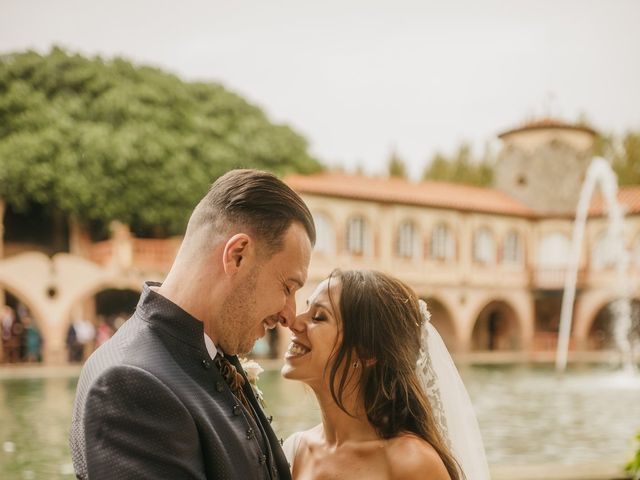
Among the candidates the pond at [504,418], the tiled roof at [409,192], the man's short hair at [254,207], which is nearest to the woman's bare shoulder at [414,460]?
the man's short hair at [254,207]

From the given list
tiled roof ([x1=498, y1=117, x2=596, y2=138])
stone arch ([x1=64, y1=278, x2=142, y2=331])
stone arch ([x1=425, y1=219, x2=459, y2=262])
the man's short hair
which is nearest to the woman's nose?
the man's short hair

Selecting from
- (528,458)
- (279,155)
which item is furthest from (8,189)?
(528,458)

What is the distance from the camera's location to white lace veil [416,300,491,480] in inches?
122

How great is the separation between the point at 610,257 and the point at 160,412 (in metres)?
35.2

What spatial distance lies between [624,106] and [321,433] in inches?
1641

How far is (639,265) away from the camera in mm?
32500

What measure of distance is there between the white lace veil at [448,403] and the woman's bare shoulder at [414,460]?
0.41m

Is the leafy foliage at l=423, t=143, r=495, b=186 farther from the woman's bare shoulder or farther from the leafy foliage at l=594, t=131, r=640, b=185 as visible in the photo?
the woman's bare shoulder

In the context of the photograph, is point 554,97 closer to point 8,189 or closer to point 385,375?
point 8,189

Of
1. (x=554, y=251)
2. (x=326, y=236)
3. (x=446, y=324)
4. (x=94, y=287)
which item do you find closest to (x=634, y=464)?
(x=94, y=287)

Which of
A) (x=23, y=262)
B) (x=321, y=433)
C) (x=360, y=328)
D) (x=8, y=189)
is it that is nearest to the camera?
(x=360, y=328)

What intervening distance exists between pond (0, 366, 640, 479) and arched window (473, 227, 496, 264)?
13.1 m

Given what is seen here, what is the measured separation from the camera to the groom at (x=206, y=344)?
159cm

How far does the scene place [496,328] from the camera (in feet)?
118
